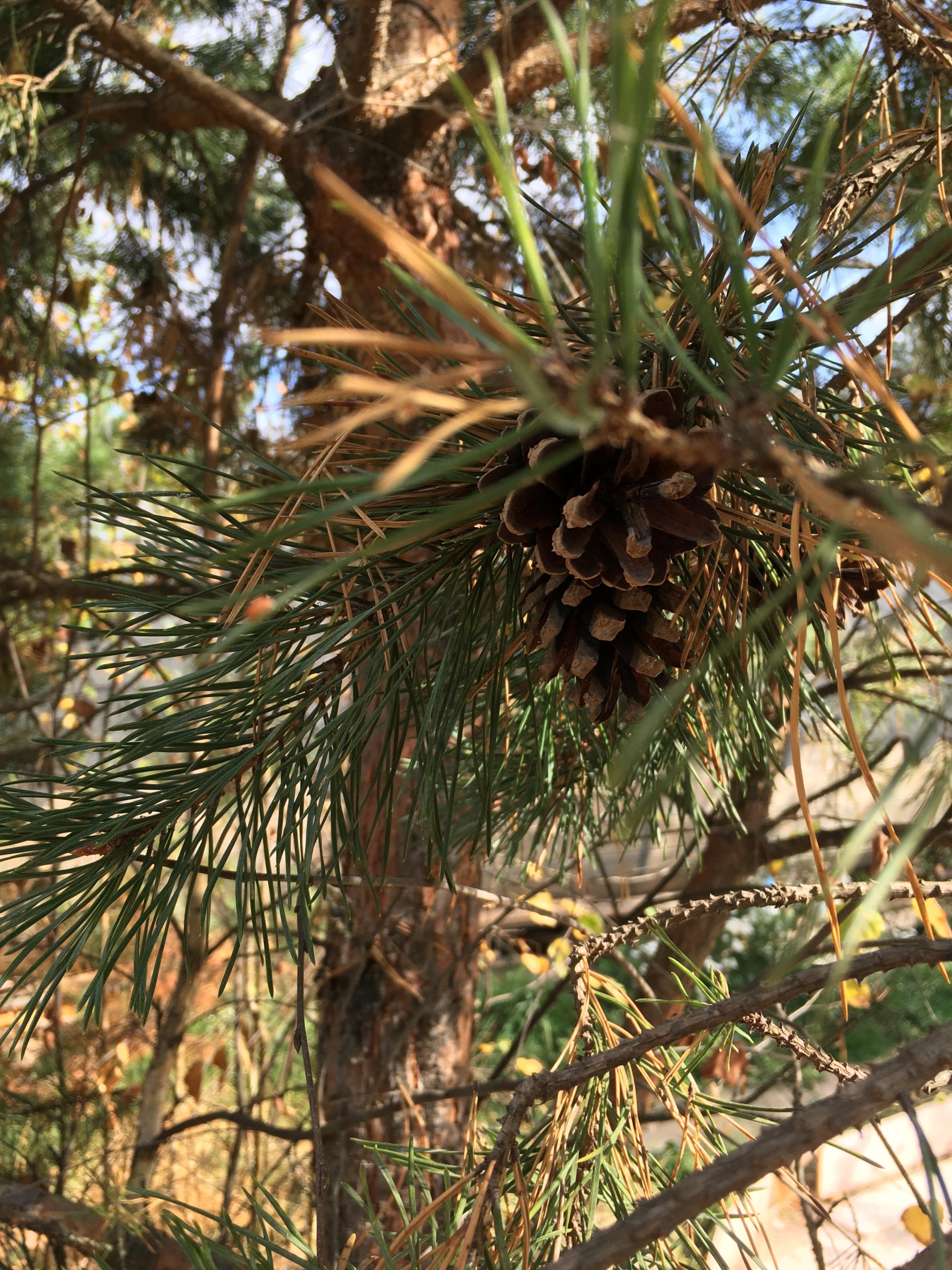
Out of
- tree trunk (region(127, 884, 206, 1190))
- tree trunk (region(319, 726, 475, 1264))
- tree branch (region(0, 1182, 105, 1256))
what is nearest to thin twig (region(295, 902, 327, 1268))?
tree branch (region(0, 1182, 105, 1256))

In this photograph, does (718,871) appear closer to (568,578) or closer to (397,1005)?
(397,1005)

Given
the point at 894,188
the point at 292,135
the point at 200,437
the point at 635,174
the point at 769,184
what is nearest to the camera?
the point at 635,174

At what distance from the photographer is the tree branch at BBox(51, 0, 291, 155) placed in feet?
2.53

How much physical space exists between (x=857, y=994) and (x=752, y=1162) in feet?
1.95

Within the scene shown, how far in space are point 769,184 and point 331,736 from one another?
23 cm

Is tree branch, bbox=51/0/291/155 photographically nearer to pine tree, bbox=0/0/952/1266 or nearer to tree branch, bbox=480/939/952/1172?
pine tree, bbox=0/0/952/1266

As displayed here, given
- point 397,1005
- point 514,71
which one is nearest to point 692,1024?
point 397,1005

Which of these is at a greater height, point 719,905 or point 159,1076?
point 159,1076

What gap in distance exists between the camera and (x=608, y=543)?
10.3 inches

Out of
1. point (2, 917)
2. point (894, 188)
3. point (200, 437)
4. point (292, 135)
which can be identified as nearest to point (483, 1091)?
point (2, 917)

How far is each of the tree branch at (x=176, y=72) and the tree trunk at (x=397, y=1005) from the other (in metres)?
0.55

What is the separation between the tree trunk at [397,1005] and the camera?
81 centimetres

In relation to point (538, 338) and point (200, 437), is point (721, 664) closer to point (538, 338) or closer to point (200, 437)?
point (538, 338)

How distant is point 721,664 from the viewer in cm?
36
